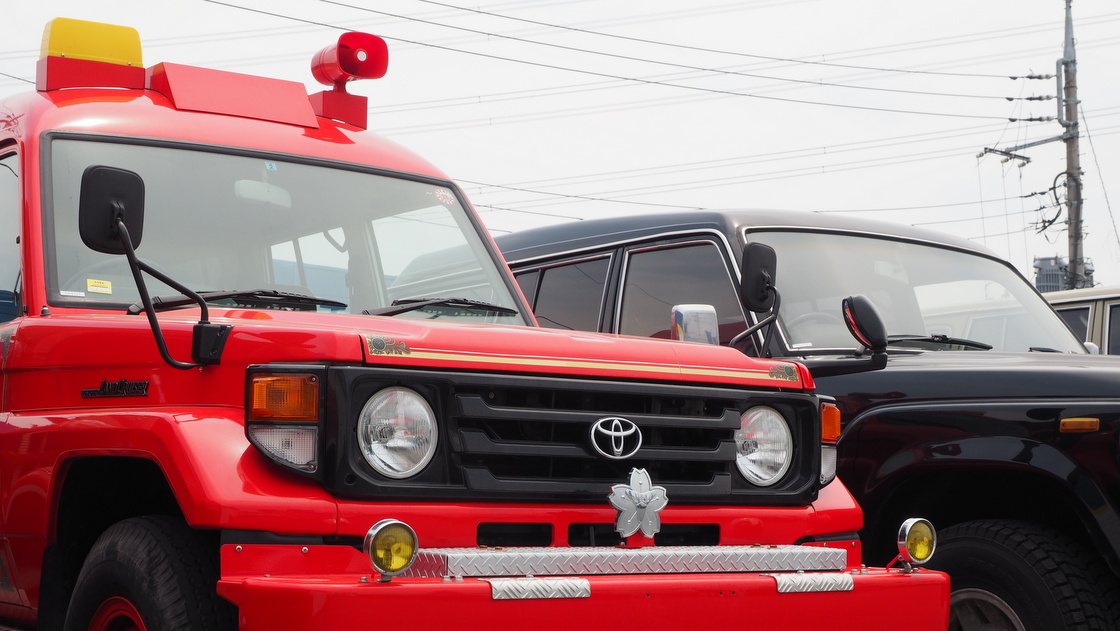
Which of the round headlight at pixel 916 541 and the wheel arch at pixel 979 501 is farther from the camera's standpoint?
the wheel arch at pixel 979 501

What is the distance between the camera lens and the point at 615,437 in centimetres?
335

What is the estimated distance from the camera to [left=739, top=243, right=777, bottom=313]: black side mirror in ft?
14.2

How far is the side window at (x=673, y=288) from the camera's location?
5.38 metres

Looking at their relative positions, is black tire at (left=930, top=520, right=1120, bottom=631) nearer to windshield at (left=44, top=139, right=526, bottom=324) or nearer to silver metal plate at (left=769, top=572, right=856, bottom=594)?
silver metal plate at (left=769, top=572, right=856, bottom=594)

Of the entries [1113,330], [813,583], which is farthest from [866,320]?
[1113,330]

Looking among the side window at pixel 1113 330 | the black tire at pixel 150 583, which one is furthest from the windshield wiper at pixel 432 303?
Result: the side window at pixel 1113 330

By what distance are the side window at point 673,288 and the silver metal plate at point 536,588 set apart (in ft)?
8.04

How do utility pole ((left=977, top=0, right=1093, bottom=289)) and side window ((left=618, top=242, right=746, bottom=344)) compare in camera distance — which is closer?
side window ((left=618, top=242, right=746, bottom=344))

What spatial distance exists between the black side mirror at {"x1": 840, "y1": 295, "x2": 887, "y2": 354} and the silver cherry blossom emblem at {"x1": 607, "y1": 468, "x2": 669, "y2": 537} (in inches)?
71.6

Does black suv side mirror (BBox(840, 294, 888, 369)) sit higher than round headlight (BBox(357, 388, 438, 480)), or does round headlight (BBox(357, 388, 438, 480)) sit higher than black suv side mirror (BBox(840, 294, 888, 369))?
black suv side mirror (BBox(840, 294, 888, 369))


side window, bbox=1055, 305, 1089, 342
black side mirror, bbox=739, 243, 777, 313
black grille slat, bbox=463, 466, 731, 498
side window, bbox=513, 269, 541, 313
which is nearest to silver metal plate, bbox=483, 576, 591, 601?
black grille slat, bbox=463, 466, 731, 498

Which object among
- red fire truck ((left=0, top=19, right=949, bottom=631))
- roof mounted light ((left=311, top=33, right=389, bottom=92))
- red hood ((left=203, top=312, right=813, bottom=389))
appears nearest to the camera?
red fire truck ((left=0, top=19, right=949, bottom=631))

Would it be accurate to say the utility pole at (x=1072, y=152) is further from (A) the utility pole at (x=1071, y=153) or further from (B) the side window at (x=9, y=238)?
(B) the side window at (x=9, y=238)

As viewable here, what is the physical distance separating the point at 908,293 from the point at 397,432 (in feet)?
11.2
